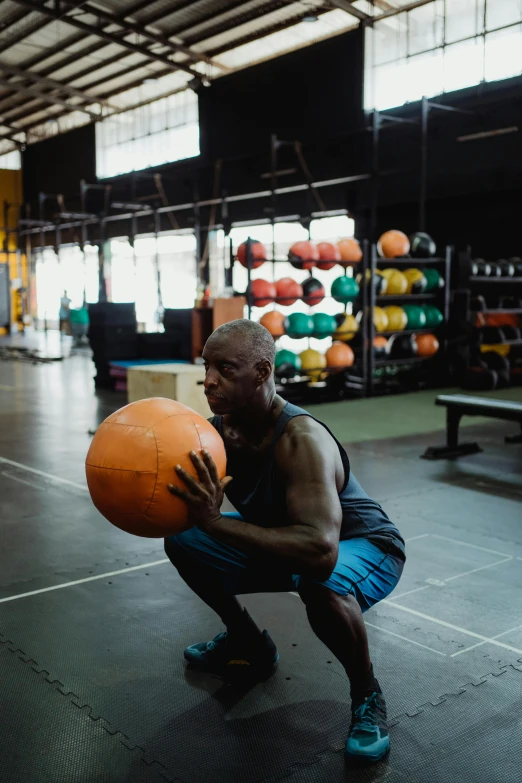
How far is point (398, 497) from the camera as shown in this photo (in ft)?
13.2

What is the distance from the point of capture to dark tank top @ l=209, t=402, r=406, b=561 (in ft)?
5.98

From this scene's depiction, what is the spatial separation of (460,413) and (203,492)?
3.67 metres

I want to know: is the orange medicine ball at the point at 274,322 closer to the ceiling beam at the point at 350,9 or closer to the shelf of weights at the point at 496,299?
the shelf of weights at the point at 496,299

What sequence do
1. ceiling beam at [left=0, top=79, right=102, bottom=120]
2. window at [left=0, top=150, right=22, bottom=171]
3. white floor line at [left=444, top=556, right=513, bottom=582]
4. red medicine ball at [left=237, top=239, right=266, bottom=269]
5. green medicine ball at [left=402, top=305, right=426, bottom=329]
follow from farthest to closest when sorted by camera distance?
window at [left=0, top=150, right=22, bottom=171], ceiling beam at [left=0, top=79, right=102, bottom=120], green medicine ball at [left=402, top=305, right=426, bottom=329], red medicine ball at [left=237, top=239, right=266, bottom=269], white floor line at [left=444, top=556, right=513, bottom=582]

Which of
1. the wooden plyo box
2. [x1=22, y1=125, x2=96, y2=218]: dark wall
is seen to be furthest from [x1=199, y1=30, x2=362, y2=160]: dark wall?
the wooden plyo box

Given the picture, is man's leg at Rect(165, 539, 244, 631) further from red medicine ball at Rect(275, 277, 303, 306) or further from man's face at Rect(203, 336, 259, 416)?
red medicine ball at Rect(275, 277, 303, 306)

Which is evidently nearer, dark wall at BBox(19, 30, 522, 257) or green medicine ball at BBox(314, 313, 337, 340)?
green medicine ball at BBox(314, 313, 337, 340)

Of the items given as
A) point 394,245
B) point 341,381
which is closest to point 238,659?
point 341,381

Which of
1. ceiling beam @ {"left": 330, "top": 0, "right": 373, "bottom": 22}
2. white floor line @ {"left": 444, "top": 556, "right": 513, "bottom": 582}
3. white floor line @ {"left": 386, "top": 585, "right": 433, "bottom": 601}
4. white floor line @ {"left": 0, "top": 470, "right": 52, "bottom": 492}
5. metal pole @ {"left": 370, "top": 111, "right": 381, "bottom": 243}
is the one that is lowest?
white floor line @ {"left": 386, "top": 585, "right": 433, "bottom": 601}

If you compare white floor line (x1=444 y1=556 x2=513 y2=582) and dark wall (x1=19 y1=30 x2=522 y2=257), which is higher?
dark wall (x1=19 y1=30 x2=522 y2=257)

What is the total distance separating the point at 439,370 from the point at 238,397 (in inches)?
282

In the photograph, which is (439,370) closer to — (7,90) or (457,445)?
(457,445)

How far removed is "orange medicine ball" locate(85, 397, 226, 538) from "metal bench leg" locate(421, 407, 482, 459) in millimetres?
3517

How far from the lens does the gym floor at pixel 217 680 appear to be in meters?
1.73
